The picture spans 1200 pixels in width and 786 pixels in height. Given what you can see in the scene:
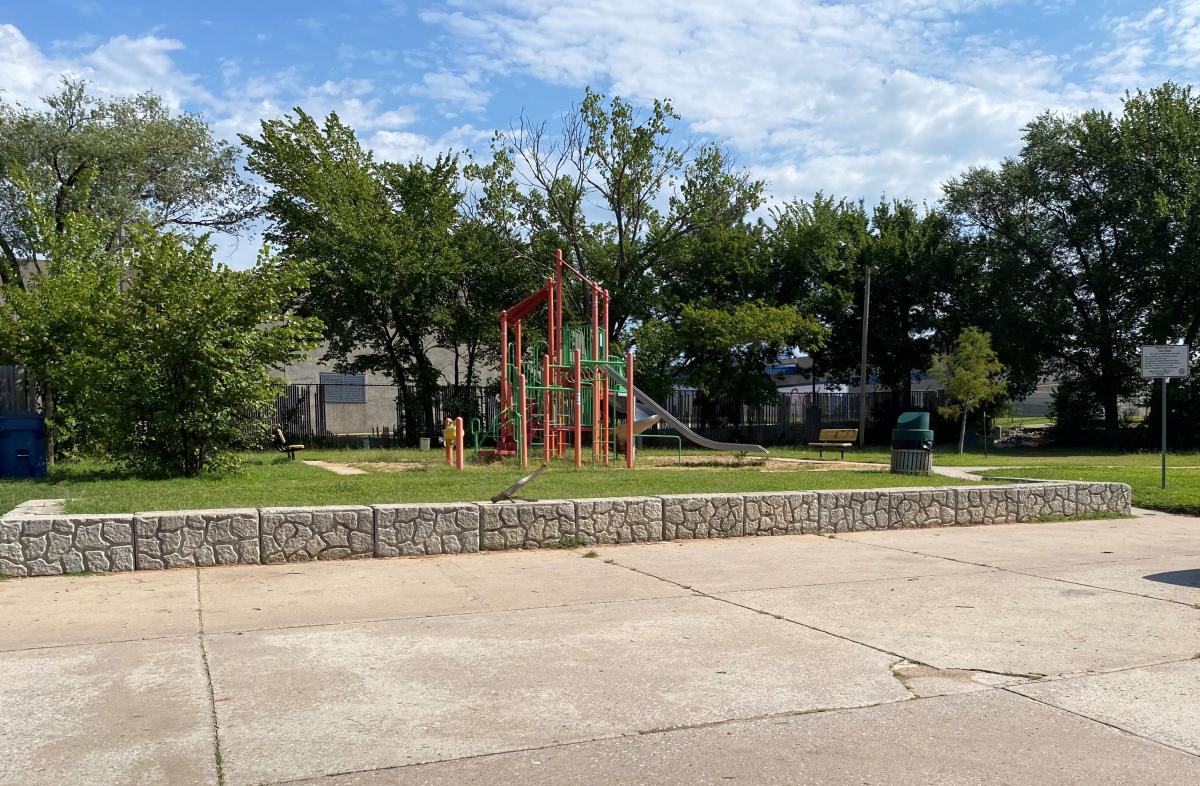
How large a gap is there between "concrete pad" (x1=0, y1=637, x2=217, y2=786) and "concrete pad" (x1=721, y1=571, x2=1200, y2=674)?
12.5 feet

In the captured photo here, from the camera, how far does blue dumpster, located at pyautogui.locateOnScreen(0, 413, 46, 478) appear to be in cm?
1403

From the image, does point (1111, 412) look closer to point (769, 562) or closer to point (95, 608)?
point (769, 562)

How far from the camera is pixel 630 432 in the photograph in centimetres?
1838

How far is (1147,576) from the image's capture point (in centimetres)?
826

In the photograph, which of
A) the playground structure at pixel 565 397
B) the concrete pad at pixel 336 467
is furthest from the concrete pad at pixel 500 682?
the playground structure at pixel 565 397

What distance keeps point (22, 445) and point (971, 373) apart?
26.3m

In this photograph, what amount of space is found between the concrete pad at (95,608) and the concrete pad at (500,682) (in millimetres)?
716

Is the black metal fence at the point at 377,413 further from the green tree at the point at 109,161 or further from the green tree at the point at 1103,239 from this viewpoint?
the green tree at the point at 1103,239

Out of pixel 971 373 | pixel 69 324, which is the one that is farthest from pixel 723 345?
pixel 69 324

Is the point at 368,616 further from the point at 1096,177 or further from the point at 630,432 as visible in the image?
the point at 1096,177

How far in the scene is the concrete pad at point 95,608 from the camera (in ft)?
19.6

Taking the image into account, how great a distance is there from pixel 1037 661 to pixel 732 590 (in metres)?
2.56

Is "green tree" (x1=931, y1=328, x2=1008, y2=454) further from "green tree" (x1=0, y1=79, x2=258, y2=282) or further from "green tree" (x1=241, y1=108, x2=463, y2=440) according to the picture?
"green tree" (x1=0, y1=79, x2=258, y2=282)

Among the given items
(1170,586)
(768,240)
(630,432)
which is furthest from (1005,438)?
(1170,586)
